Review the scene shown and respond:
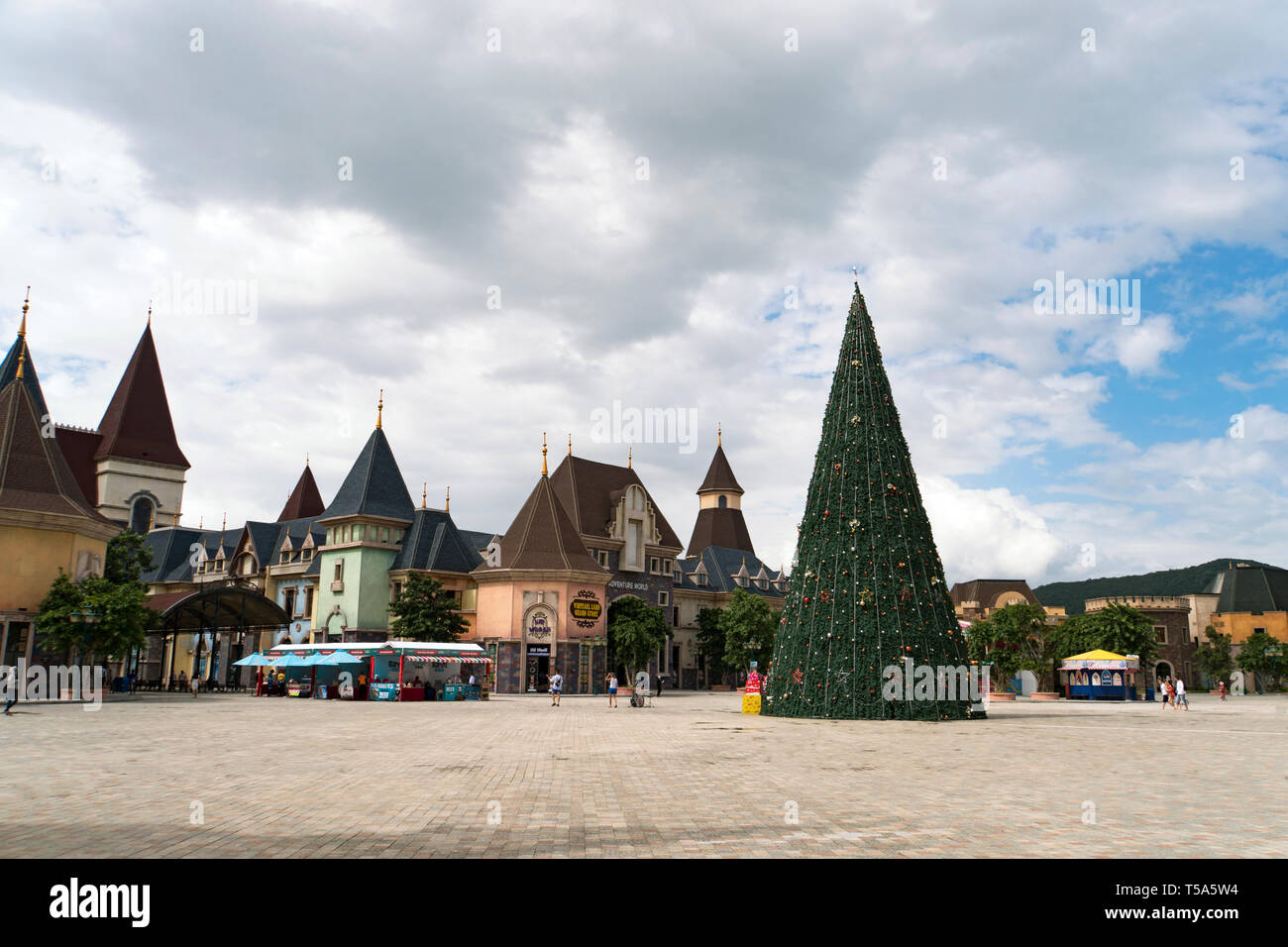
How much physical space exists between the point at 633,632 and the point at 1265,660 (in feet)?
194

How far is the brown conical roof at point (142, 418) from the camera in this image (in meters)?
87.2

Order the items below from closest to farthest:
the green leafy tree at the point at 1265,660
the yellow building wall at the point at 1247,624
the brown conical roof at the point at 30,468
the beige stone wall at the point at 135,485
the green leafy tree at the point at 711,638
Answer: the brown conical roof at the point at 30,468
the green leafy tree at the point at 711,638
the green leafy tree at the point at 1265,660
the beige stone wall at the point at 135,485
the yellow building wall at the point at 1247,624

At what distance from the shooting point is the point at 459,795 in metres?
11.4

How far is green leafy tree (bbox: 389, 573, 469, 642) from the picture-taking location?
53.5m

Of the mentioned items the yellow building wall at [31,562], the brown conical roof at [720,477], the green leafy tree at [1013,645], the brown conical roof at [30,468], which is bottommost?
the green leafy tree at [1013,645]

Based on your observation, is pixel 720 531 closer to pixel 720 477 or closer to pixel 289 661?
pixel 720 477

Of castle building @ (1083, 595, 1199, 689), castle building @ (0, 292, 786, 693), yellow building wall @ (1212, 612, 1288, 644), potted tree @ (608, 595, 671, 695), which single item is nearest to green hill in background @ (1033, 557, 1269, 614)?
yellow building wall @ (1212, 612, 1288, 644)

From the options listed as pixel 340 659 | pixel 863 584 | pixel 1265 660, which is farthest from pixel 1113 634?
pixel 340 659

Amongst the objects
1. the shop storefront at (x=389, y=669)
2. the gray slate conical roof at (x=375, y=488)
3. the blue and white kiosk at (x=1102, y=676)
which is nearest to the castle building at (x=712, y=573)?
the blue and white kiosk at (x=1102, y=676)

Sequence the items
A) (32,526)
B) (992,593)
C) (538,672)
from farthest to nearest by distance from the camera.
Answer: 1. (992,593)
2. (538,672)
3. (32,526)

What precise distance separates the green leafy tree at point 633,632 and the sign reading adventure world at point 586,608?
1.65 m

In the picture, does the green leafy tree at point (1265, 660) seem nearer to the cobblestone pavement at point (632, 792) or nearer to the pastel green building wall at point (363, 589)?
the cobblestone pavement at point (632, 792)

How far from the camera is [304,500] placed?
90000 millimetres
